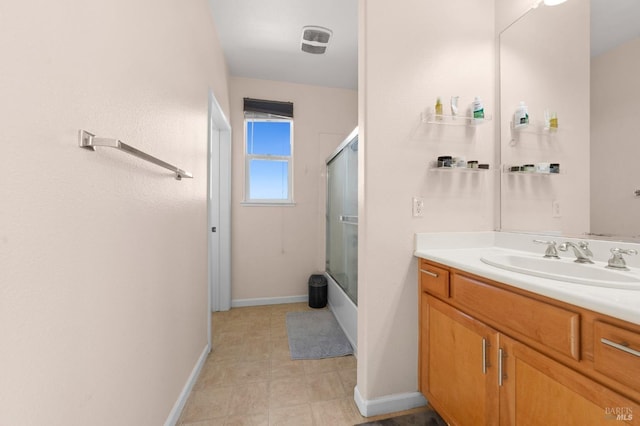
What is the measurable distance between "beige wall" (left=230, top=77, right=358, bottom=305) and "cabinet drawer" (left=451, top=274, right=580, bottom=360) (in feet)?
7.64

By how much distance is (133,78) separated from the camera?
3.19 feet

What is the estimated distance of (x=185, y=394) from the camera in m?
1.53

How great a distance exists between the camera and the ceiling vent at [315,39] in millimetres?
2285

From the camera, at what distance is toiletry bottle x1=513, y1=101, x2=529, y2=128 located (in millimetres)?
1475

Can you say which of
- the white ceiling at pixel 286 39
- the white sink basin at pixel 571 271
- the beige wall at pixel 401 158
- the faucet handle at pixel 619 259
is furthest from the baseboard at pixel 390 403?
the white ceiling at pixel 286 39

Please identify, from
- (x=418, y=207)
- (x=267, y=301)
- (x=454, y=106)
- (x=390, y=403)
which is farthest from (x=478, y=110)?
(x=267, y=301)

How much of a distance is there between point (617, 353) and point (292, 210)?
2906mm

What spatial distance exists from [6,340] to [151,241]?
65 cm

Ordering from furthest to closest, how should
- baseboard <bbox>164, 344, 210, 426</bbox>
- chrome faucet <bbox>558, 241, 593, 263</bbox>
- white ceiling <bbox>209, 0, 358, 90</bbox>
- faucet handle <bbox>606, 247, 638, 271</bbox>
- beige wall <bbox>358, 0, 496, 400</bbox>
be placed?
white ceiling <bbox>209, 0, 358, 90</bbox> → beige wall <bbox>358, 0, 496, 400</bbox> → baseboard <bbox>164, 344, 210, 426</bbox> → chrome faucet <bbox>558, 241, 593, 263</bbox> → faucet handle <bbox>606, 247, 638, 271</bbox>

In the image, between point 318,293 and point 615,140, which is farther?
point 318,293

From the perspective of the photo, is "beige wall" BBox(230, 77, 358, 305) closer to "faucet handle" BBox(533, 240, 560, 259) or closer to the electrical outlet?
the electrical outlet

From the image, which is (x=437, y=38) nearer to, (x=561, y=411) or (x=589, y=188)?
(x=589, y=188)

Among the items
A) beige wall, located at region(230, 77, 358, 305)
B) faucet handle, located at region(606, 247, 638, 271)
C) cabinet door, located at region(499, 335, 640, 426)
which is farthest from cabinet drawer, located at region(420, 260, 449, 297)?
beige wall, located at region(230, 77, 358, 305)

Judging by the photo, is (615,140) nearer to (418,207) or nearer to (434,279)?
(418,207)
